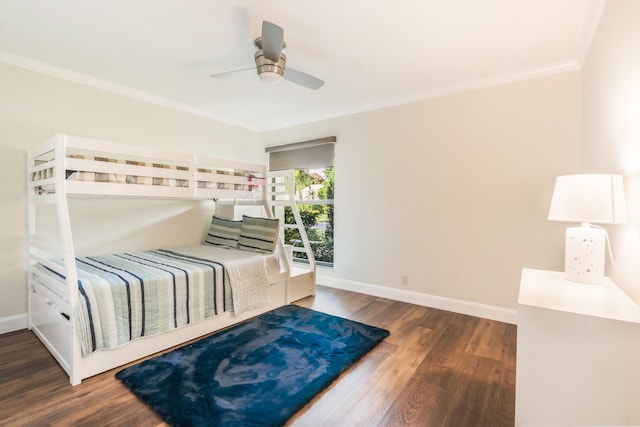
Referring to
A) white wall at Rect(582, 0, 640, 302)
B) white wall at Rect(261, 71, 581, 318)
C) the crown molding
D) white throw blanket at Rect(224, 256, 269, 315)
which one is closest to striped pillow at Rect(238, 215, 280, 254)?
white throw blanket at Rect(224, 256, 269, 315)

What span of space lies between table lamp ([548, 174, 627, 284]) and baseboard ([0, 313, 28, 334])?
13.4 feet

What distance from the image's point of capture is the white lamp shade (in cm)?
136

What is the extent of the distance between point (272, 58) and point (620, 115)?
6.60 feet

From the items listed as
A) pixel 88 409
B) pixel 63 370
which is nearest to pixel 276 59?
pixel 88 409

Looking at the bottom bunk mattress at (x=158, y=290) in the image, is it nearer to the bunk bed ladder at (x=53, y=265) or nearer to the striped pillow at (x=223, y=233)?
the bunk bed ladder at (x=53, y=265)

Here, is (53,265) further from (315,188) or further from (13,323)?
(315,188)

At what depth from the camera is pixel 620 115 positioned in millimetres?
1530

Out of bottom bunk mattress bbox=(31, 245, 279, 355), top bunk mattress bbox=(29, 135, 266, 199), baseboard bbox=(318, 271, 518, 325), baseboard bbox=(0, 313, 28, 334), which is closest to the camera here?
bottom bunk mattress bbox=(31, 245, 279, 355)

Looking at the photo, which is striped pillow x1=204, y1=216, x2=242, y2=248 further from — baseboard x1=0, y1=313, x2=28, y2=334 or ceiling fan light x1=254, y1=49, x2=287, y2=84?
ceiling fan light x1=254, y1=49, x2=287, y2=84

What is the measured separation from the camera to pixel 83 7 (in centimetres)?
185

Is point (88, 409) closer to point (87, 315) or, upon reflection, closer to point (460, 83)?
point (87, 315)

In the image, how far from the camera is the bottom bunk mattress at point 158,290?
1.88 m

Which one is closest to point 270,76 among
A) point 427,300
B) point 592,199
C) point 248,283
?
point 248,283

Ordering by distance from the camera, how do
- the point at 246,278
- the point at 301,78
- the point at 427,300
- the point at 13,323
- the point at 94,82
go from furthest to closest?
the point at 427,300
the point at 94,82
the point at 246,278
the point at 13,323
the point at 301,78
